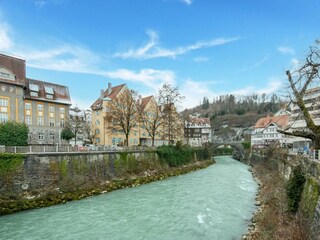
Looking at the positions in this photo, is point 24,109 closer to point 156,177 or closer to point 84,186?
point 84,186

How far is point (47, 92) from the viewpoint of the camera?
37.3m

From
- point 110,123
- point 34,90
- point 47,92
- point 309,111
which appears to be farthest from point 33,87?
point 309,111

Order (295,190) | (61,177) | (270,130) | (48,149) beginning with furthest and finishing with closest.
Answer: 1. (270,130)
2. (48,149)
3. (61,177)
4. (295,190)

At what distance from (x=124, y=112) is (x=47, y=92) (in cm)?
1177

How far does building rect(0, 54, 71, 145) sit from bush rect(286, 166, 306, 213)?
32.3 m

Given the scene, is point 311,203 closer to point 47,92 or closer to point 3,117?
point 3,117

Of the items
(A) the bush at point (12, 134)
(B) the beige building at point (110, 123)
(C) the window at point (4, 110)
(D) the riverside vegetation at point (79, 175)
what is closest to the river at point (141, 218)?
(D) the riverside vegetation at point (79, 175)

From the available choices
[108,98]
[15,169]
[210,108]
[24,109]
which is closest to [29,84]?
[24,109]

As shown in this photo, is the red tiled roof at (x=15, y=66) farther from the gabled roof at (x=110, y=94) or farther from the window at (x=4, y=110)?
the gabled roof at (x=110, y=94)

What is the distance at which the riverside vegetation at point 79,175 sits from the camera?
18.1 metres

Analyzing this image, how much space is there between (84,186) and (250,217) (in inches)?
573

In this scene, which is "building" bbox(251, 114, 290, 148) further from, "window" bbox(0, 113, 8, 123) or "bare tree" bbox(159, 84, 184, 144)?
"window" bbox(0, 113, 8, 123)

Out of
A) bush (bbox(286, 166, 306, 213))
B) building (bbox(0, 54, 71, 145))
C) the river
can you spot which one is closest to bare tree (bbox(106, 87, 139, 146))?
building (bbox(0, 54, 71, 145))

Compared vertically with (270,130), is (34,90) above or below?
above
